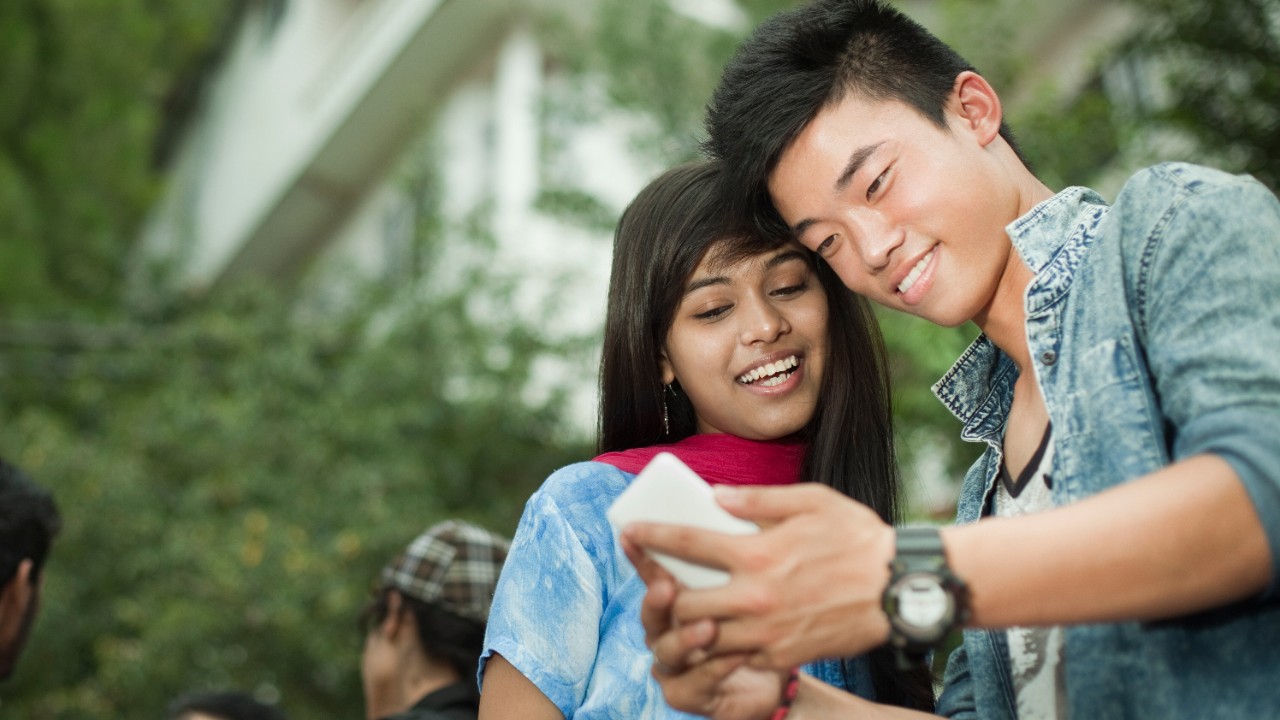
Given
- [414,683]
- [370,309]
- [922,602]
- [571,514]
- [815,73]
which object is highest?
[815,73]

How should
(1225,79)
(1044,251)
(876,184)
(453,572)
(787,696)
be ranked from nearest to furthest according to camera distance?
(787,696)
(1044,251)
(876,184)
(453,572)
(1225,79)

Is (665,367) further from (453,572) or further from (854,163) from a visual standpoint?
(453,572)

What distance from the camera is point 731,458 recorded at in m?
2.57

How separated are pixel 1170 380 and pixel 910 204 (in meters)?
0.60

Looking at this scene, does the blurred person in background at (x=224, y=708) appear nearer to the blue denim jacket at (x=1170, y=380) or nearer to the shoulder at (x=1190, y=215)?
the blue denim jacket at (x=1170, y=380)

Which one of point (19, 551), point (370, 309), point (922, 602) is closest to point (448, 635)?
point (19, 551)

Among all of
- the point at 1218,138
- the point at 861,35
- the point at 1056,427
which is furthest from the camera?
the point at 1218,138

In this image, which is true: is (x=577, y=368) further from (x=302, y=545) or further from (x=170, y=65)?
(x=170, y=65)

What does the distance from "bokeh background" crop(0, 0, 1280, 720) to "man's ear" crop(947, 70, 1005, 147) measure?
77.4 inches

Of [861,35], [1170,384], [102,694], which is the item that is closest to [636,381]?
[861,35]

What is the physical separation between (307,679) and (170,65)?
33.0 ft

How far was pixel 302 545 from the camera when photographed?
8.20 meters

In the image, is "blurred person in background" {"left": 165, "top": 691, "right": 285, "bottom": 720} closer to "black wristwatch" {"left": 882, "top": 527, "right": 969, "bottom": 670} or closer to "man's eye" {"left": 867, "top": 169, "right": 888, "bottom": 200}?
"man's eye" {"left": 867, "top": 169, "right": 888, "bottom": 200}

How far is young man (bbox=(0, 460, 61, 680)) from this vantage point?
3799 mm
